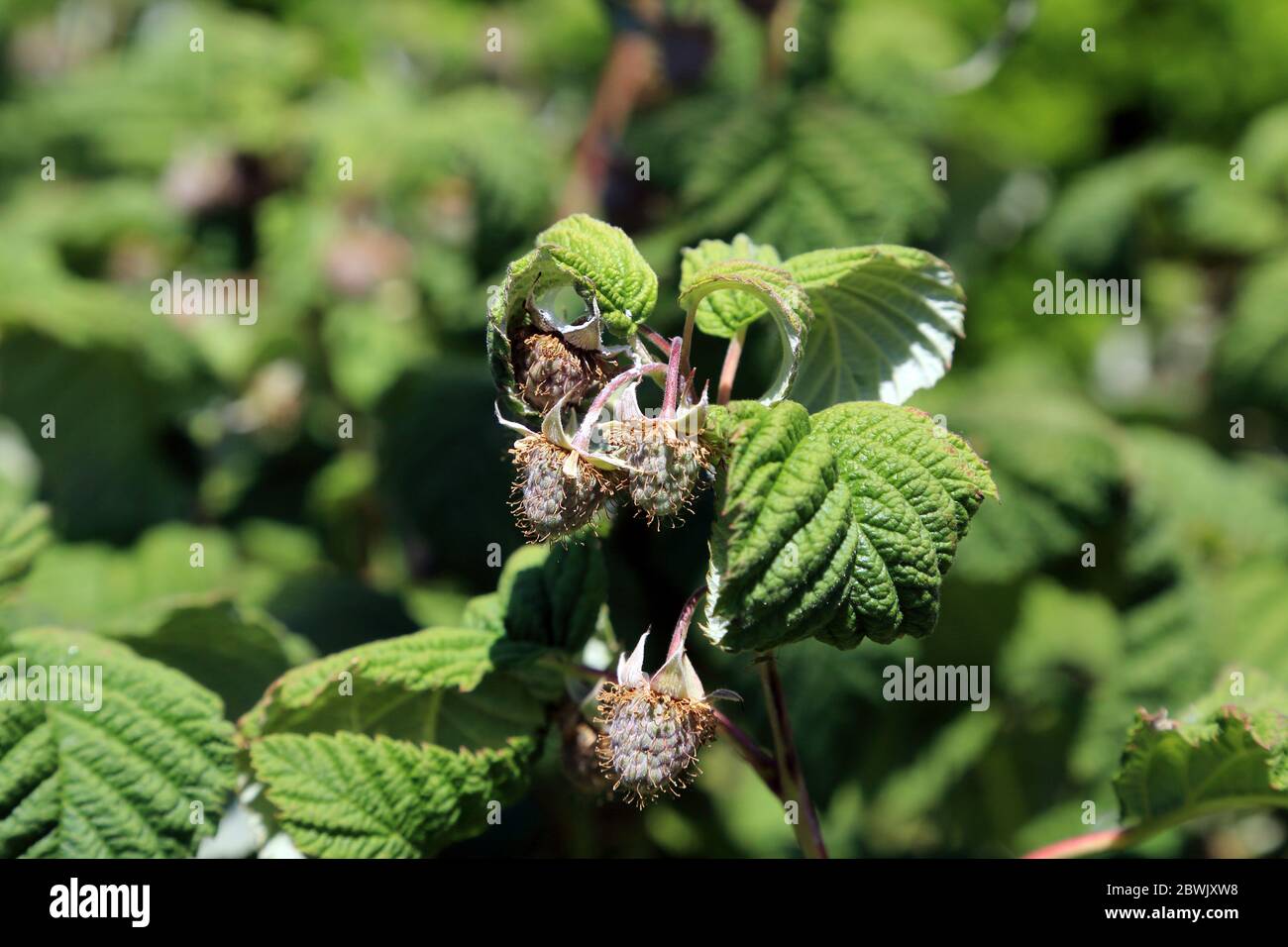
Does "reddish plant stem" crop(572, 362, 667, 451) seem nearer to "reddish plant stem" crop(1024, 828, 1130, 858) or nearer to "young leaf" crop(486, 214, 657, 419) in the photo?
"young leaf" crop(486, 214, 657, 419)

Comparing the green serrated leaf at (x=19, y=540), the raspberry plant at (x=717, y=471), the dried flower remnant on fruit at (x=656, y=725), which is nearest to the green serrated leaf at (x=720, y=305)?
the raspberry plant at (x=717, y=471)

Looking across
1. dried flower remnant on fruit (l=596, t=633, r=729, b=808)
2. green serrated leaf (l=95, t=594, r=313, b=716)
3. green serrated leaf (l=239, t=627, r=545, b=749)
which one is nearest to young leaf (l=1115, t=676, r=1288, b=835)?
dried flower remnant on fruit (l=596, t=633, r=729, b=808)

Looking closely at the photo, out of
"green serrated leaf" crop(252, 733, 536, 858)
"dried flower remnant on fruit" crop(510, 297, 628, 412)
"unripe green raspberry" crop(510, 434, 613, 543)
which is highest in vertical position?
"dried flower remnant on fruit" crop(510, 297, 628, 412)

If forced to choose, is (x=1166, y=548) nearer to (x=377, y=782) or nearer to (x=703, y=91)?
(x=703, y=91)

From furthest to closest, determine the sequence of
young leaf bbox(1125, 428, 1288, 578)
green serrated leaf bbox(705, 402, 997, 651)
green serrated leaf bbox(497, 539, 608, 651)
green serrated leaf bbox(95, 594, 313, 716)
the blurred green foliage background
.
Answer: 1. young leaf bbox(1125, 428, 1288, 578)
2. the blurred green foliage background
3. green serrated leaf bbox(95, 594, 313, 716)
4. green serrated leaf bbox(497, 539, 608, 651)
5. green serrated leaf bbox(705, 402, 997, 651)

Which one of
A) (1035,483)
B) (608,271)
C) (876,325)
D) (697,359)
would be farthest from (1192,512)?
(608,271)

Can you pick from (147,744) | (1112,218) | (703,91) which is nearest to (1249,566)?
(1112,218)

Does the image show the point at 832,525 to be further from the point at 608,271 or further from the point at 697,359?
the point at 697,359
